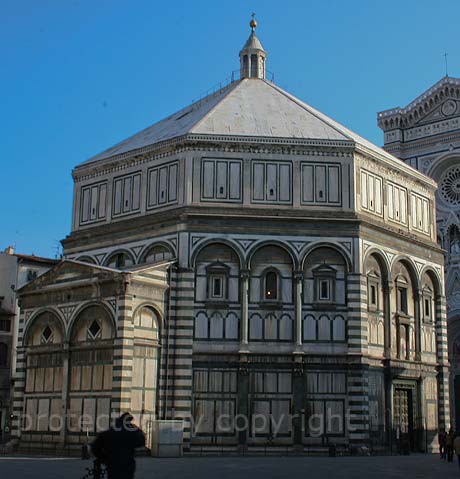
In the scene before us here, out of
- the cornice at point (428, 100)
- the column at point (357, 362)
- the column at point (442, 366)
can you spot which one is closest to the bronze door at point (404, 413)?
the column at point (442, 366)

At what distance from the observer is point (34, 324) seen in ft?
120

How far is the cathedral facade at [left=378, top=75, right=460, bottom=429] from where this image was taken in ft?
219

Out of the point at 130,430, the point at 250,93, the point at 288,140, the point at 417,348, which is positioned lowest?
the point at 130,430

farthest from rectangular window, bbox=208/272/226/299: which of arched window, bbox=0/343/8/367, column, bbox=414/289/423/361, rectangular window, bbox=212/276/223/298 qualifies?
arched window, bbox=0/343/8/367

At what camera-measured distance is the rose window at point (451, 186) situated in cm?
6841

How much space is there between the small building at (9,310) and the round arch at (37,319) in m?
16.5

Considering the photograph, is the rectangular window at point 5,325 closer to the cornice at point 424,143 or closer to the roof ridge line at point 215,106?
the roof ridge line at point 215,106

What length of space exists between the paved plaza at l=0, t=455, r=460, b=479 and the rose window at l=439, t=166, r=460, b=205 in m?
42.2

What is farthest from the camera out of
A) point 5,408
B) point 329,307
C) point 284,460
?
point 5,408

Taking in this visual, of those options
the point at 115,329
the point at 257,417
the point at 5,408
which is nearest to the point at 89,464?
the point at 115,329

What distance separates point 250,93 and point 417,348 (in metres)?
15.4

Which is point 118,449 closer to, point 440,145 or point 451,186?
point 451,186

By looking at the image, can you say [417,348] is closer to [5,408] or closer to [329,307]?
[329,307]

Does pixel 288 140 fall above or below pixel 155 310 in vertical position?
above
